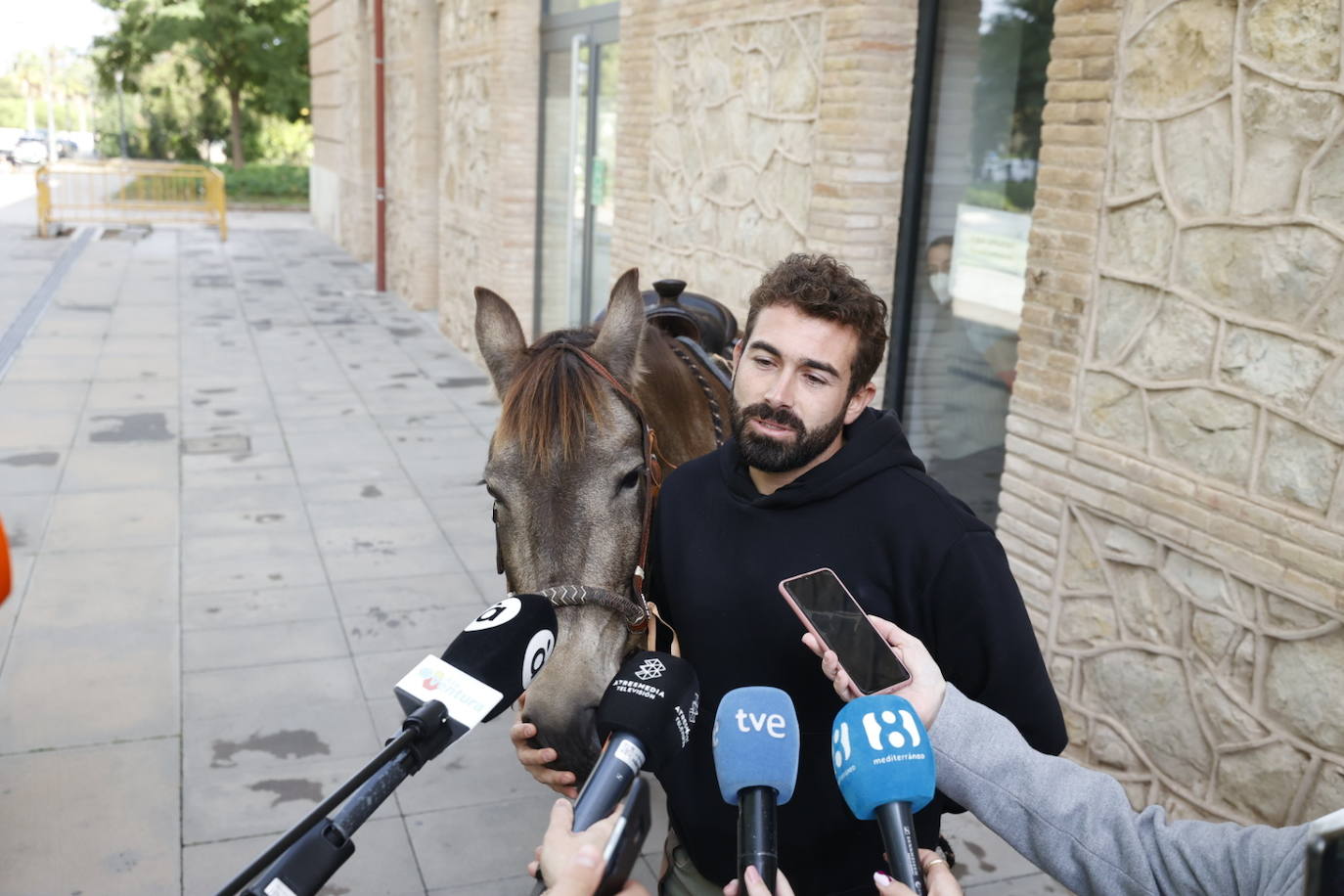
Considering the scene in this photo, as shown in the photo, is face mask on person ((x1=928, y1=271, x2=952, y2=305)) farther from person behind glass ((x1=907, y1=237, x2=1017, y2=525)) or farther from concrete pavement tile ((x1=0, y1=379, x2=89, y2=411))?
concrete pavement tile ((x1=0, y1=379, x2=89, y2=411))

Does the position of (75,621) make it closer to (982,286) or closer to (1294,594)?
(982,286)

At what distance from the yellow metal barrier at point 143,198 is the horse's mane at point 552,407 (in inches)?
1045

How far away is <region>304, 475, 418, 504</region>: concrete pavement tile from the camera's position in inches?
363

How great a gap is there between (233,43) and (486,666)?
141ft

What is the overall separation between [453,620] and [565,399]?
4.19 m

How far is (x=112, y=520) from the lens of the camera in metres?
8.46

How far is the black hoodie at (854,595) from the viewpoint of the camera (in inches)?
93.2

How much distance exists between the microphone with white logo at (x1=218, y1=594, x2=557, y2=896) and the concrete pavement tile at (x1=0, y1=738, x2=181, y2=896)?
3000 millimetres

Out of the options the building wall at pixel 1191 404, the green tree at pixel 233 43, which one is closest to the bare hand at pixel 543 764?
the building wall at pixel 1191 404

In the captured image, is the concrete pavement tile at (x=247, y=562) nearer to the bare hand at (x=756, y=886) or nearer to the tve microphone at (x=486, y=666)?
the tve microphone at (x=486, y=666)

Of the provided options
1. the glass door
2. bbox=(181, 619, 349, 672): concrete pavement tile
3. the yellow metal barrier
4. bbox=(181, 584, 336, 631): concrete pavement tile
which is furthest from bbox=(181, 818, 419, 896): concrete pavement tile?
the yellow metal barrier

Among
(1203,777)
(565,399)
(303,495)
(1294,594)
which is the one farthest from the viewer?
(303,495)

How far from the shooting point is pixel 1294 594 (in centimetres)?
413

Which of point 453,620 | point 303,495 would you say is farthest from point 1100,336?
point 303,495
